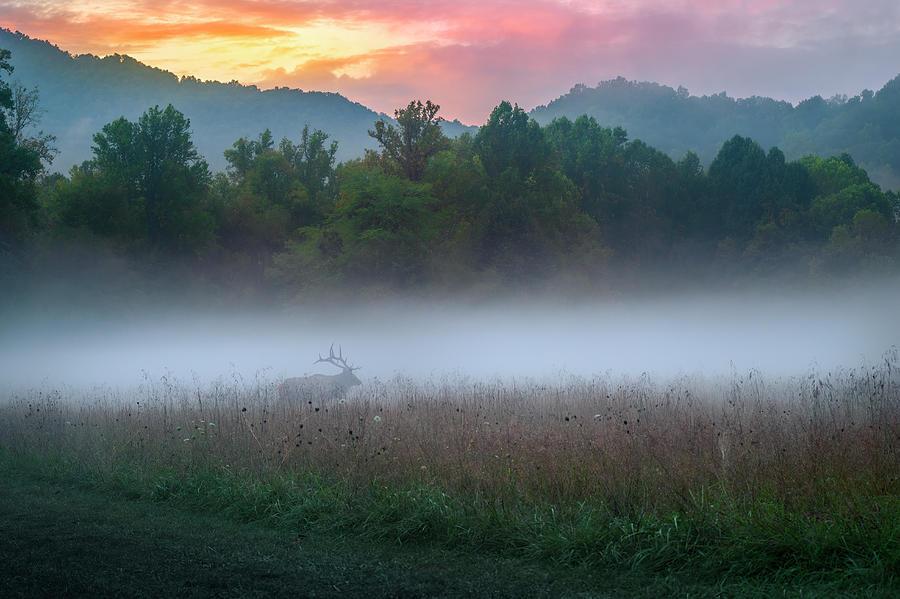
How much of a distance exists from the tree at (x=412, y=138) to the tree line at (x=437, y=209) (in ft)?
0.27

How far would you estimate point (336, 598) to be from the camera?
19.3 feet

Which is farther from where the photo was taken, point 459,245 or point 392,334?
point 459,245

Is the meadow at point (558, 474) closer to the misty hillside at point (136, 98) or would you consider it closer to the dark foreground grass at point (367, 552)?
the dark foreground grass at point (367, 552)

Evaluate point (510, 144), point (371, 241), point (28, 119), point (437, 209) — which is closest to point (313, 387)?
point (371, 241)

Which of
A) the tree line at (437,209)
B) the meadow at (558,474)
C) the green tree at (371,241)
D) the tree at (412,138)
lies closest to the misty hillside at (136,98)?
the tree line at (437,209)

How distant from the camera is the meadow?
6312 mm

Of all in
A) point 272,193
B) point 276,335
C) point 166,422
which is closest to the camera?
point 166,422

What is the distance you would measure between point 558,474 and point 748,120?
102411 mm

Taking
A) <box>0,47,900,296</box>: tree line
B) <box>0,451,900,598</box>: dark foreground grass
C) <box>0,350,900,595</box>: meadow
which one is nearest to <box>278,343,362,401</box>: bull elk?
<box>0,350,900,595</box>: meadow

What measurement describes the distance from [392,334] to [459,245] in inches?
271

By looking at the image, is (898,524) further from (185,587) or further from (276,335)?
(276,335)

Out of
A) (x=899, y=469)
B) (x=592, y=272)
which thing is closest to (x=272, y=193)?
(x=592, y=272)

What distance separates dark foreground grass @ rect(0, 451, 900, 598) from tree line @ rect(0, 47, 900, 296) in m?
27.3

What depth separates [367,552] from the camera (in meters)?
7.11
